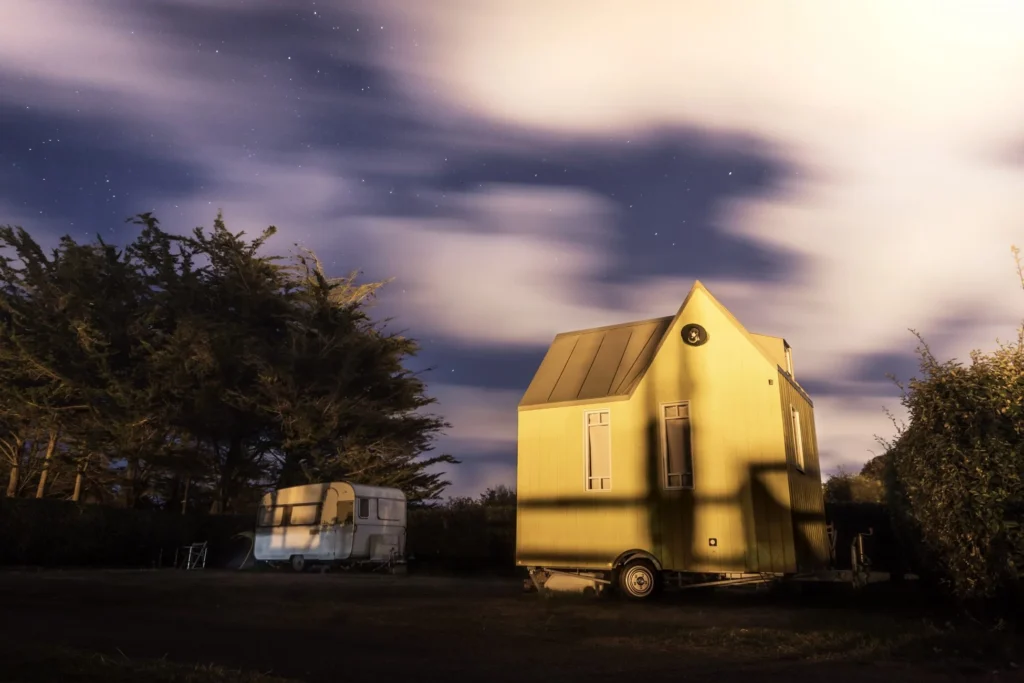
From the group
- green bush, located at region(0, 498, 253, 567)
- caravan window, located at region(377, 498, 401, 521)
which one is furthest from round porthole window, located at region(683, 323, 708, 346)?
green bush, located at region(0, 498, 253, 567)

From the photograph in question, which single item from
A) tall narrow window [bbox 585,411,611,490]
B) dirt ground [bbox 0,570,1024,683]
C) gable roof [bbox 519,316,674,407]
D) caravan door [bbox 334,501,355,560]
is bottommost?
dirt ground [bbox 0,570,1024,683]

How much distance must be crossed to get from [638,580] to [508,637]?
5.57 metres

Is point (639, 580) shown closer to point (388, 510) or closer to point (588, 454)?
point (588, 454)

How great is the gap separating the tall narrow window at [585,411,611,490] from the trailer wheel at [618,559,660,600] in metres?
1.47

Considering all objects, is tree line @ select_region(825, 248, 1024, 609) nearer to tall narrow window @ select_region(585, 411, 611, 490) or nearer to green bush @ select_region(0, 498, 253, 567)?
tall narrow window @ select_region(585, 411, 611, 490)

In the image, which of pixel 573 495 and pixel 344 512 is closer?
pixel 573 495

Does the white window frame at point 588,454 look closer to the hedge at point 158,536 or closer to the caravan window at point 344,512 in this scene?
→ the caravan window at point 344,512

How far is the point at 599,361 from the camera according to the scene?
15.2m

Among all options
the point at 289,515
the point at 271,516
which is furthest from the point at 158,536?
the point at 289,515

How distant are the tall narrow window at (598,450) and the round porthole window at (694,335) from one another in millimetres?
2072

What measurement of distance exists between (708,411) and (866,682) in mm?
7836

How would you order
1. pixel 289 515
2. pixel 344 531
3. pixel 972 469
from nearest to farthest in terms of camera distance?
1. pixel 972 469
2. pixel 344 531
3. pixel 289 515

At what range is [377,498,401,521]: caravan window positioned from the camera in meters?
23.2

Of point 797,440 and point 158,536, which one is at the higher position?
point 797,440
